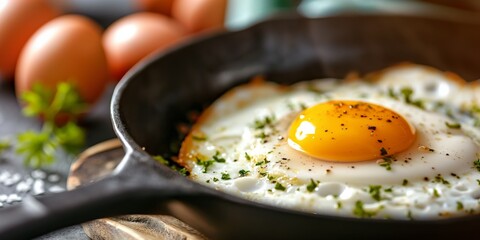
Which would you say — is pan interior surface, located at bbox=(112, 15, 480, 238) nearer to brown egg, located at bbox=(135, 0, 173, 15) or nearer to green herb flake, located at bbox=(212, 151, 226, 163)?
green herb flake, located at bbox=(212, 151, 226, 163)

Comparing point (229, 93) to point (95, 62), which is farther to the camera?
point (95, 62)

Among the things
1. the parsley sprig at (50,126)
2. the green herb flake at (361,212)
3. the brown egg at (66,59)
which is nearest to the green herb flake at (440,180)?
the green herb flake at (361,212)

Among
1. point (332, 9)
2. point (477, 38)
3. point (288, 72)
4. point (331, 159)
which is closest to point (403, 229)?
point (331, 159)

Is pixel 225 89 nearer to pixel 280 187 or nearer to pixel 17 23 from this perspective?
pixel 280 187

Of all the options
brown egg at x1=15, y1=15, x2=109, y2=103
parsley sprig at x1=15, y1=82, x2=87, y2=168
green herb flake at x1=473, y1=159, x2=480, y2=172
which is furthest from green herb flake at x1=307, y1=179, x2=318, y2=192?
brown egg at x1=15, y1=15, x2=109, y2=103

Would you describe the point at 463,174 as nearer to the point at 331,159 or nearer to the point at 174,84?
the point at 331,159

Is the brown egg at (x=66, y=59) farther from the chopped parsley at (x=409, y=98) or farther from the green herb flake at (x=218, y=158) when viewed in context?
the chopped parsley at (x=409, y=98)

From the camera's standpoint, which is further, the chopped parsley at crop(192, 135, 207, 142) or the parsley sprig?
the parsley sprig
